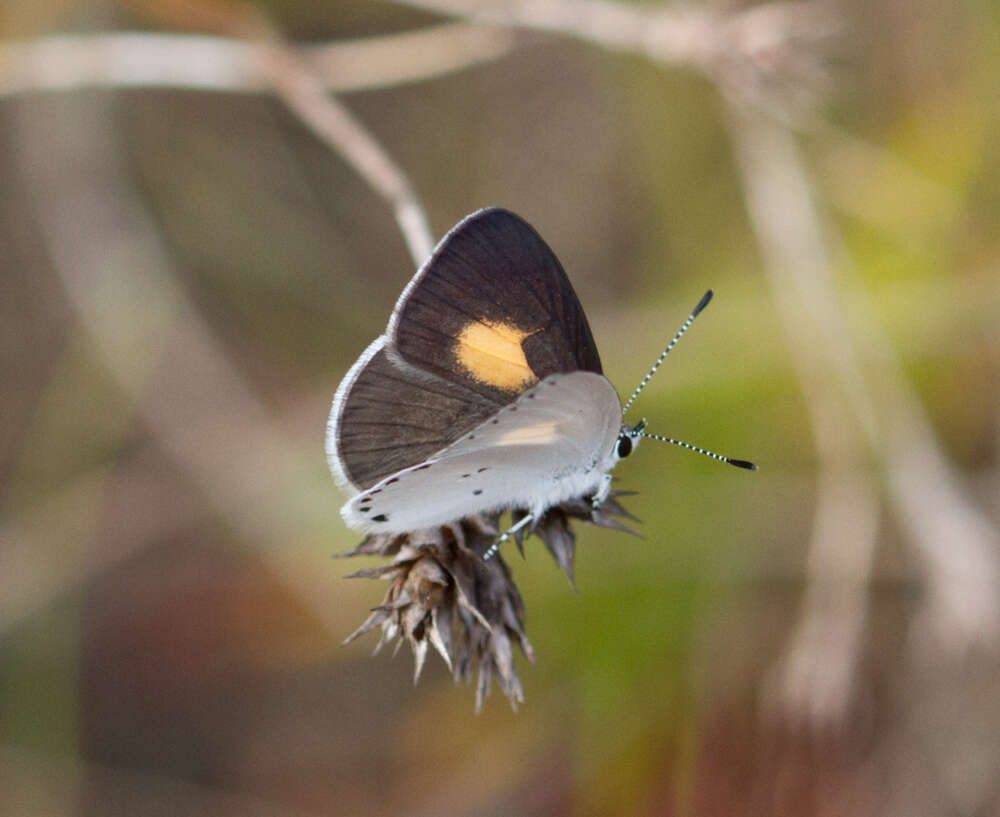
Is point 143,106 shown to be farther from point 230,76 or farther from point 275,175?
point 230,76

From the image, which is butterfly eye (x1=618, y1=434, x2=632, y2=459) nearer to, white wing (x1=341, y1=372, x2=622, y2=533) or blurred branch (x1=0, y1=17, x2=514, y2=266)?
white wing (x1=341, y1=372, x2=622, y2=533)

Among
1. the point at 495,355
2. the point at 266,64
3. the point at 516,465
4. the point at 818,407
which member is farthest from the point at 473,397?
the point at 818,407

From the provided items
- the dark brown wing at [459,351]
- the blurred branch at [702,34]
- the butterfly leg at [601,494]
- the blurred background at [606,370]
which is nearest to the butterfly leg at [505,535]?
the butterfly leg at [601,494]

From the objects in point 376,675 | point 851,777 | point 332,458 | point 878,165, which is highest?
point 878,165

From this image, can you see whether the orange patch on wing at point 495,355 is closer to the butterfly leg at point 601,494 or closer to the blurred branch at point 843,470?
the butterfly leg at point 601,494

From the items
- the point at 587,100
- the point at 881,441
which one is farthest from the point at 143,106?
the point at 881,441
